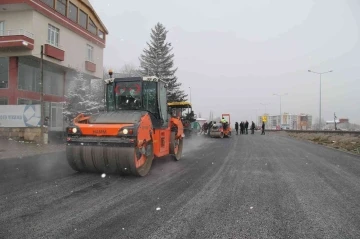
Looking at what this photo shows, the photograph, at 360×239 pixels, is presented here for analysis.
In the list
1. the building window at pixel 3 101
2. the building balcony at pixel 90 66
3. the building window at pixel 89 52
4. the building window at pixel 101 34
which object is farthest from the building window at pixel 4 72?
the building window at pixel 101 34

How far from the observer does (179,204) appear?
5.16 metres

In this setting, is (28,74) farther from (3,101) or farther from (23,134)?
(23,134)

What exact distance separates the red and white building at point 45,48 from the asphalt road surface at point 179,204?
17395 mm

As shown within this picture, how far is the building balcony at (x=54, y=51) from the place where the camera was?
23.8 meters

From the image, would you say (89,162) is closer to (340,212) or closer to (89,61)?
(340,212)

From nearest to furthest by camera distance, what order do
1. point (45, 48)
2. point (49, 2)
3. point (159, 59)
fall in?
point (45, 48) < point (49, 2) < point (159, 59)

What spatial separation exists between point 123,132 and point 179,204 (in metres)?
2.57

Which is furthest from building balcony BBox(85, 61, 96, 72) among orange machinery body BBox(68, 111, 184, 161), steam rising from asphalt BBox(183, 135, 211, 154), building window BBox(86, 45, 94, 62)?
orange machinery body BBox(68, 111, 184, 161)

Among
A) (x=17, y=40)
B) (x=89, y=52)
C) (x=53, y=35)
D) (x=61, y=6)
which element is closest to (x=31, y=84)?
(x=17, y=40)

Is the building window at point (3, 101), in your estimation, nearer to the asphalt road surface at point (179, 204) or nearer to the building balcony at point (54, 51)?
the building balcony at point (54, 51)

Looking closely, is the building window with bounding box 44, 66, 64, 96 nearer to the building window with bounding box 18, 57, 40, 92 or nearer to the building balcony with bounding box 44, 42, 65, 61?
the building window with bounding box 18, 57, 40, 92

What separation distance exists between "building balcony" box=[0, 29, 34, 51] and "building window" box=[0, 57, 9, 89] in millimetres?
1240

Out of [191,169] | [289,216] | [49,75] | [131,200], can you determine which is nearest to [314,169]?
[191,169]

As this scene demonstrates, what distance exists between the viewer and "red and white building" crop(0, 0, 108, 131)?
2267 cm
